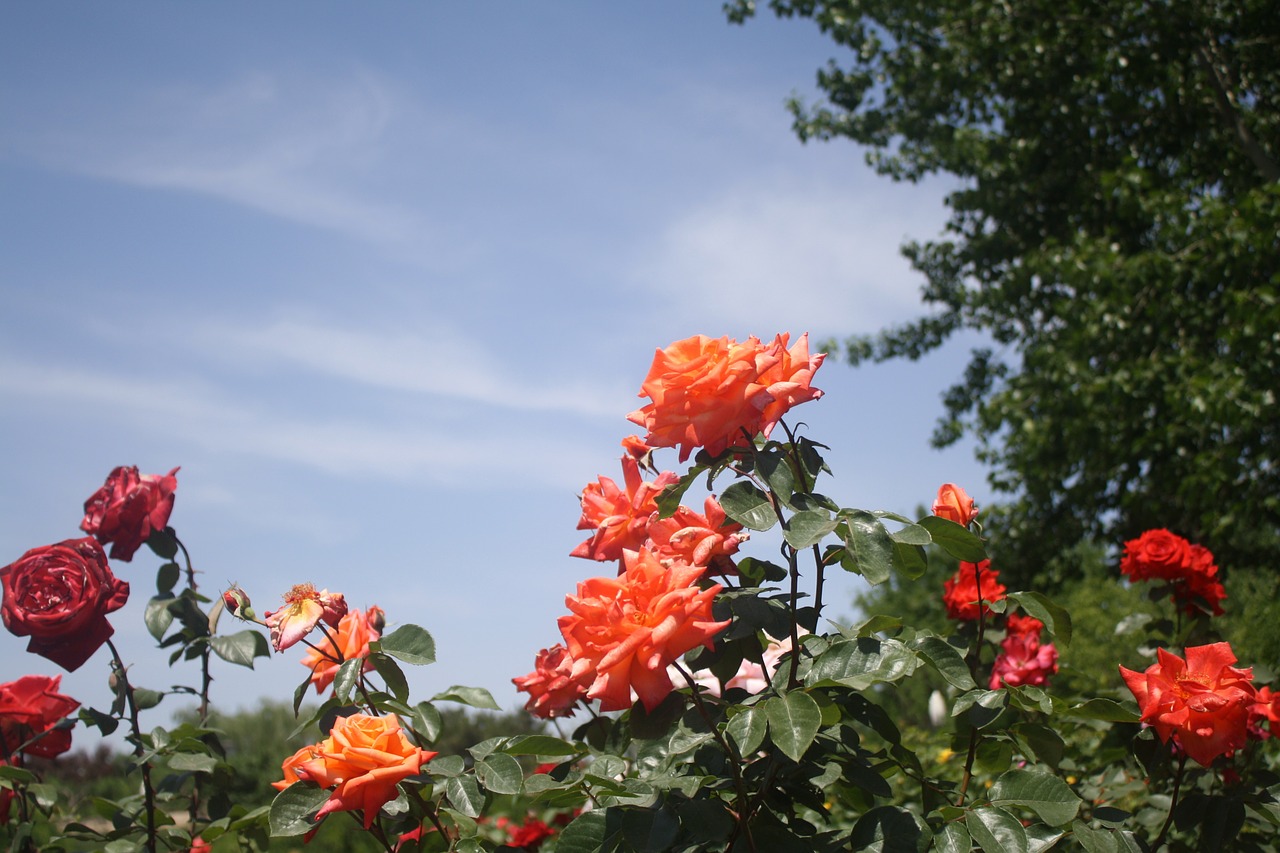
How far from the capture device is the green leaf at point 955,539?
1.35m

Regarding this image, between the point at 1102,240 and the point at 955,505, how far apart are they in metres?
8.28

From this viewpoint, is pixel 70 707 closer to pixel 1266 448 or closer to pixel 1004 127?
pixel 1266 448

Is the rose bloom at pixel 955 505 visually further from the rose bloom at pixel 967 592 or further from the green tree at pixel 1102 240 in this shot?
the green tree at pixel 1102 240

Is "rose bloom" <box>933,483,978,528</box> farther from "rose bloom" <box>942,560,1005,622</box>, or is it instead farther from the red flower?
"rose bloom" <box>942,560,1005,622</box>

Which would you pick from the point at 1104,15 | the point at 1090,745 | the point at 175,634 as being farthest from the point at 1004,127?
the point at 175,634

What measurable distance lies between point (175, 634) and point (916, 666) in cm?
175

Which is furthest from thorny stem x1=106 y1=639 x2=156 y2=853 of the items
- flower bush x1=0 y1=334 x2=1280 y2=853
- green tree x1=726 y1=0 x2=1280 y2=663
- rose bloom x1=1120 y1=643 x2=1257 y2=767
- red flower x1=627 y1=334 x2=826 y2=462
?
green tree x1=726 y1=0 x2=1280 y2=663

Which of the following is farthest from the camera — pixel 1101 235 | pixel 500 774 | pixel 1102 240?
pixel 1101 235

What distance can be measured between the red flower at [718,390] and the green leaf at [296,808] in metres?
0.72

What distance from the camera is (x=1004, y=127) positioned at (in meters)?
11.2

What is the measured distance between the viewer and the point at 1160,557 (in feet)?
8.38

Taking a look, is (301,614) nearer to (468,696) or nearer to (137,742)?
(468,696)

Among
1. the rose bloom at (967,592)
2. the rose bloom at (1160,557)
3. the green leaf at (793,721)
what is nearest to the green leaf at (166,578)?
the green leaf at (793,721)

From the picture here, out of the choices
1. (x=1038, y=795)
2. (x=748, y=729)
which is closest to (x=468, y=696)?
(x=748, y=729)
